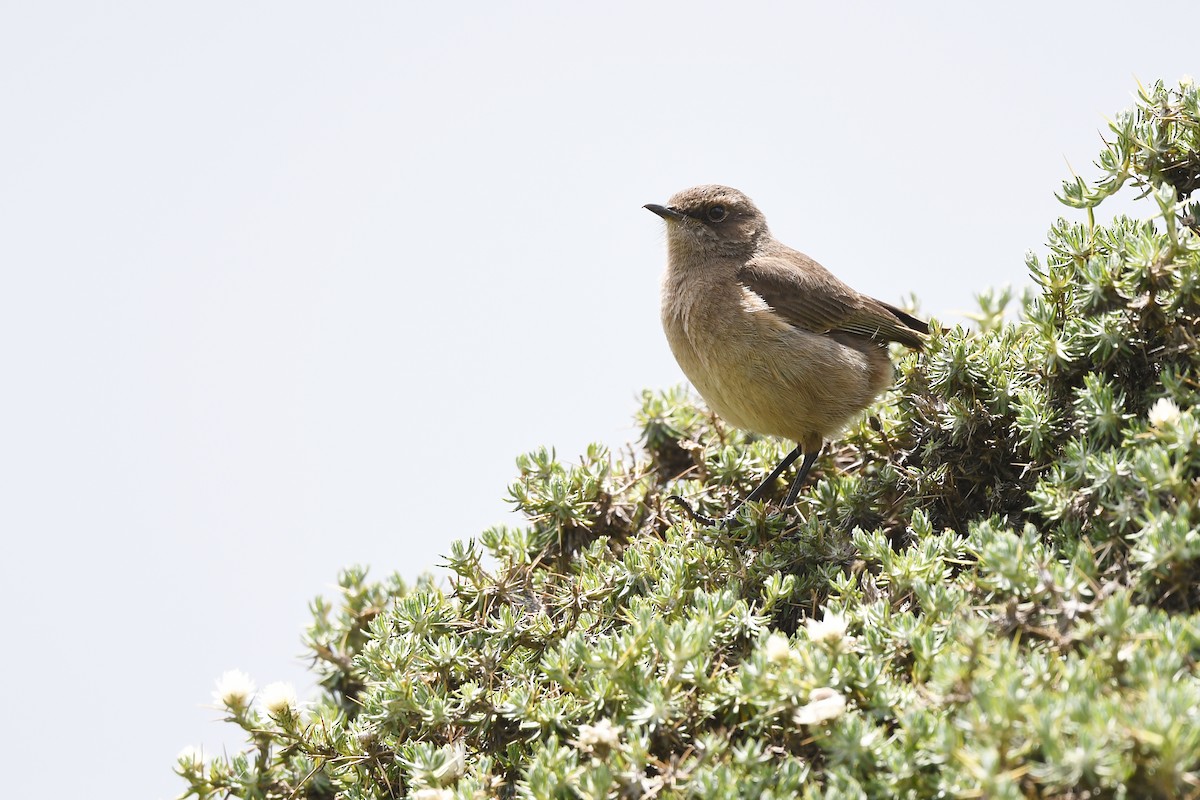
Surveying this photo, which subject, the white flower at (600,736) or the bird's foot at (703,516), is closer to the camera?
the white flower at (600,736)

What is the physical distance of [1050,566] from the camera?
8.88 ft

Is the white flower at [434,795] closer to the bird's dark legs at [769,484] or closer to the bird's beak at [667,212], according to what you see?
the bird's dark legs at [769,484]

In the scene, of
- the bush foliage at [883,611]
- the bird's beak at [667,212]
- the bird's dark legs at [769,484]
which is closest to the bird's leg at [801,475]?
the bird's dark legs at [769,484]

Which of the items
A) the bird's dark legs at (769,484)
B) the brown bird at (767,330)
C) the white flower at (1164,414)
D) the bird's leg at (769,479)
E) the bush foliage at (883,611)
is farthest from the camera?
the brown bird at (767,330)

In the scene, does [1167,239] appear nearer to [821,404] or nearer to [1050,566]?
[1050,566]

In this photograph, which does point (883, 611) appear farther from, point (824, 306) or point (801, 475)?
point (824, 306)

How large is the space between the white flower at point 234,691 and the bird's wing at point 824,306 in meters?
3.04

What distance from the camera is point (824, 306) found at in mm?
5246

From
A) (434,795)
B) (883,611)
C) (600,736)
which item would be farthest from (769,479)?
(434,795)

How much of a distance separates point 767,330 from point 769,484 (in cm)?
83

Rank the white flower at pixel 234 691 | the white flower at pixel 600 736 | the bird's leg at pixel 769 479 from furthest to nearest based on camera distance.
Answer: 1. the bird's leg at pixel 769 479
2. the white flower at pixel 234 691
3. the white flower at pixel 600 736

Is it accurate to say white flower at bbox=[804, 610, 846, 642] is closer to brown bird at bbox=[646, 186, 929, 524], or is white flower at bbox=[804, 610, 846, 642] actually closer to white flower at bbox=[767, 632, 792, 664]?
white flower at bbox=[767, 632, 792, 664]

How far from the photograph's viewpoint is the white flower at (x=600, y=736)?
272 centimetres

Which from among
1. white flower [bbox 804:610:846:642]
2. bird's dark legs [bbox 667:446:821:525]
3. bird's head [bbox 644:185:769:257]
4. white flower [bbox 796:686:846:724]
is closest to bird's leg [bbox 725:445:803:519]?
bird's dark legs [bbox 667:446:821:525]
